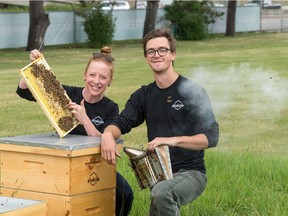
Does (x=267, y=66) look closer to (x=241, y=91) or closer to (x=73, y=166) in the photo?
(x=241, y=91)

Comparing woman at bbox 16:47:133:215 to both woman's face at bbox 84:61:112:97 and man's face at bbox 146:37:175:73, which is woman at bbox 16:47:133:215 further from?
man's face at bbox 146:37:175:73

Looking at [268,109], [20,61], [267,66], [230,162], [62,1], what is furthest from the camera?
[62,1]

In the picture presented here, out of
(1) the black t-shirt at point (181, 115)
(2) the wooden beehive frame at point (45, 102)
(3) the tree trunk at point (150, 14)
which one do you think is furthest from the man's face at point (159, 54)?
(3) the tree trunk at point (150, 14)

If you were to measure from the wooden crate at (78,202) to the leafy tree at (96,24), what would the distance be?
91.4ft

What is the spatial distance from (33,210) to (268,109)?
9326mm

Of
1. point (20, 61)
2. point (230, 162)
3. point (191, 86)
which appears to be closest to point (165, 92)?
point (191, 86)

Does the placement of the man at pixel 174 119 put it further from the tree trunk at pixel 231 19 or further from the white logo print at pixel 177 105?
the tree trunk at pixel 231 19

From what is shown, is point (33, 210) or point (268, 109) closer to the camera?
point (33, 210)

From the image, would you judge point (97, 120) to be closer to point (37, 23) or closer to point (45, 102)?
point (45, 102)

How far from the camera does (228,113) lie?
13.5 metres

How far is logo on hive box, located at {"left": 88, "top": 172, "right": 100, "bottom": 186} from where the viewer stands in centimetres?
559

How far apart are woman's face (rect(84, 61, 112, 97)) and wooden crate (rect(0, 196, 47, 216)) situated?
1165 millimetres

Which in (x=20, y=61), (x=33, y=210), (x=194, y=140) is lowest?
(x=20, y=61)

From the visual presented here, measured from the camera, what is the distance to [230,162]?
7.91m
